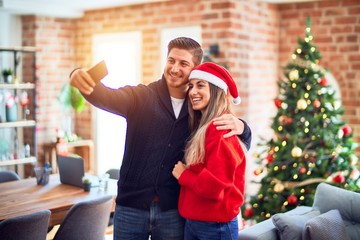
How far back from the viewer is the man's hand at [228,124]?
224cm

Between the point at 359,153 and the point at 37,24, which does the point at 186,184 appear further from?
the point at 37,24

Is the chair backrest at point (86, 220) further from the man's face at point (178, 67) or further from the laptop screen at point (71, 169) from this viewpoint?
the man's face at point (178, 67)

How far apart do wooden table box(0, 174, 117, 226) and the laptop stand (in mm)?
45

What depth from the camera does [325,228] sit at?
315 centimetres

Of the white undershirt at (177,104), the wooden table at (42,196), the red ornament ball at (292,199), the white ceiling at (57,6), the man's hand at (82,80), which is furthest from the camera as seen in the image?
the white ceiling at (57,6)

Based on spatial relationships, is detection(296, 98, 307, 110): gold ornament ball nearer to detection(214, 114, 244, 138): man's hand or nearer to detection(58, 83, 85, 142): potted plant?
detection(214, 114, 244, 138): man's hand

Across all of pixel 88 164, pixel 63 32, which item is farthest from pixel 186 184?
pixel 63 32

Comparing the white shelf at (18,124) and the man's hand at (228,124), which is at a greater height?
the man's hand at (228,124)

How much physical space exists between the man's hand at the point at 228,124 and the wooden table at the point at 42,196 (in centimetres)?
158

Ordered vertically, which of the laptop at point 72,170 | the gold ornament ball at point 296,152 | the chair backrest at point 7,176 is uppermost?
the gold ornament ball at point 296,152

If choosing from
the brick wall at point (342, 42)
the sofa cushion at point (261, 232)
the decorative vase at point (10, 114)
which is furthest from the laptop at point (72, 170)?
the brick wall at point (342, 42)

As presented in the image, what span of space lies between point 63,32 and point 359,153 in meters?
4.09

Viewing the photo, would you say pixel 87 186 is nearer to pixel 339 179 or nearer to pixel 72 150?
pixel 339 179

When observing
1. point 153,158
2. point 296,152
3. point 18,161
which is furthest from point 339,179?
point 18,161
